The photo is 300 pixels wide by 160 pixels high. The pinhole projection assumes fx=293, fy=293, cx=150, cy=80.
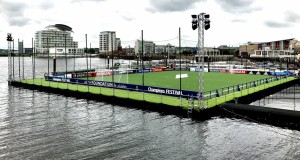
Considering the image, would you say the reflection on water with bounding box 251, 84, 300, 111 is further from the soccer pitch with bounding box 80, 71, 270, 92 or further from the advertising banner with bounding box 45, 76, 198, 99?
the advertising banner with bounding box 45, 76, 198, 99

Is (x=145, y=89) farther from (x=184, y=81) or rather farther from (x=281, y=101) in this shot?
(x=281, y=101)

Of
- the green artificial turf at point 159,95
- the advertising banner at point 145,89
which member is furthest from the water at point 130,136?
the advertising banner at point 145,89

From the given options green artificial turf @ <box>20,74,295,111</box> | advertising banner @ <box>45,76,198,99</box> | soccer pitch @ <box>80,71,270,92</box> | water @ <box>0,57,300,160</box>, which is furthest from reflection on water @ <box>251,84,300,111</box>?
advertising banner @ <box>45,76,198,99</box>

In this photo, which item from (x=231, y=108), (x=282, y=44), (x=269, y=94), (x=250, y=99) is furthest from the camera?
(x=282, y=44)

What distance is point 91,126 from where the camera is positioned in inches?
1180

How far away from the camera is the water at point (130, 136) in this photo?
22.1 metres

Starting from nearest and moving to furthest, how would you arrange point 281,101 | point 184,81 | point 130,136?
point 130,136 < point 281,101 < point 184,81

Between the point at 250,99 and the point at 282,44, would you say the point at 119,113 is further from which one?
the point at 282,44

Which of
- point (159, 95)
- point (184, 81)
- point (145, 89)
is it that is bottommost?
point (159, 95)

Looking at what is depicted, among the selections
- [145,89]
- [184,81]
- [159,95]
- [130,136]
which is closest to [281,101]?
[159,95]

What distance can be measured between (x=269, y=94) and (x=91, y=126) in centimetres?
3384

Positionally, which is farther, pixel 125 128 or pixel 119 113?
pixel 119 113

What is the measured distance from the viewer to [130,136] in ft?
86.8

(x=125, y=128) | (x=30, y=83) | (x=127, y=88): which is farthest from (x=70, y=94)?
(x=125, y=128)
